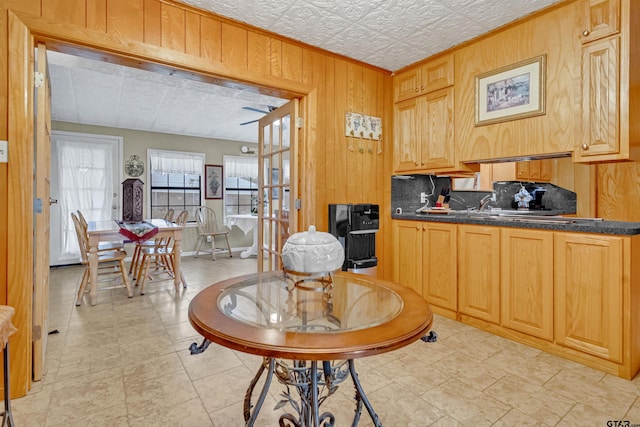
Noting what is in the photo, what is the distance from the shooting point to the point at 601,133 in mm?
1999

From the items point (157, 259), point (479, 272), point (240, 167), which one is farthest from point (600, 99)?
point (240, 167)

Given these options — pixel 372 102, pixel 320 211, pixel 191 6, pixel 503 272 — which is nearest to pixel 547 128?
pixel 503 272

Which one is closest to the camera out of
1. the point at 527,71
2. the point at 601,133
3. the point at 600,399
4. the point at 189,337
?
the point at 600,399

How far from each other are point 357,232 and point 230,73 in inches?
62.6

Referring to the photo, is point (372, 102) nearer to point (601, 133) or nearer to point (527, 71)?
point (527, 71)

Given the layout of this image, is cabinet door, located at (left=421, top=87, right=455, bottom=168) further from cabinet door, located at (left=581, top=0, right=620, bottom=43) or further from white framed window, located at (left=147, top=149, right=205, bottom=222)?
white framed window, located at (left=147, top=149, right=205, bottom=222)

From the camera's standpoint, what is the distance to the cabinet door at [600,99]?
1941mm

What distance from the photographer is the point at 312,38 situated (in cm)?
257

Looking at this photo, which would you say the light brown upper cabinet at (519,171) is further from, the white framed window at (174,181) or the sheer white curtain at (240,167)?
the white framed window at (174,181)

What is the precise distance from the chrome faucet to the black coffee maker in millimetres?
1582

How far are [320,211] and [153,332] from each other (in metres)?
1.63

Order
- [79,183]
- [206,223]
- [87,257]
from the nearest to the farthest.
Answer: [87,257], [79,183], [206,223]

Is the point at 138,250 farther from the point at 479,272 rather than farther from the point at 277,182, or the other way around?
the point at 479,272

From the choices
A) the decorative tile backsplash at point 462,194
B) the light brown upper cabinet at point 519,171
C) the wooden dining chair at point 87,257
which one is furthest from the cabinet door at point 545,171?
the wooden dining chair at point 87,257
